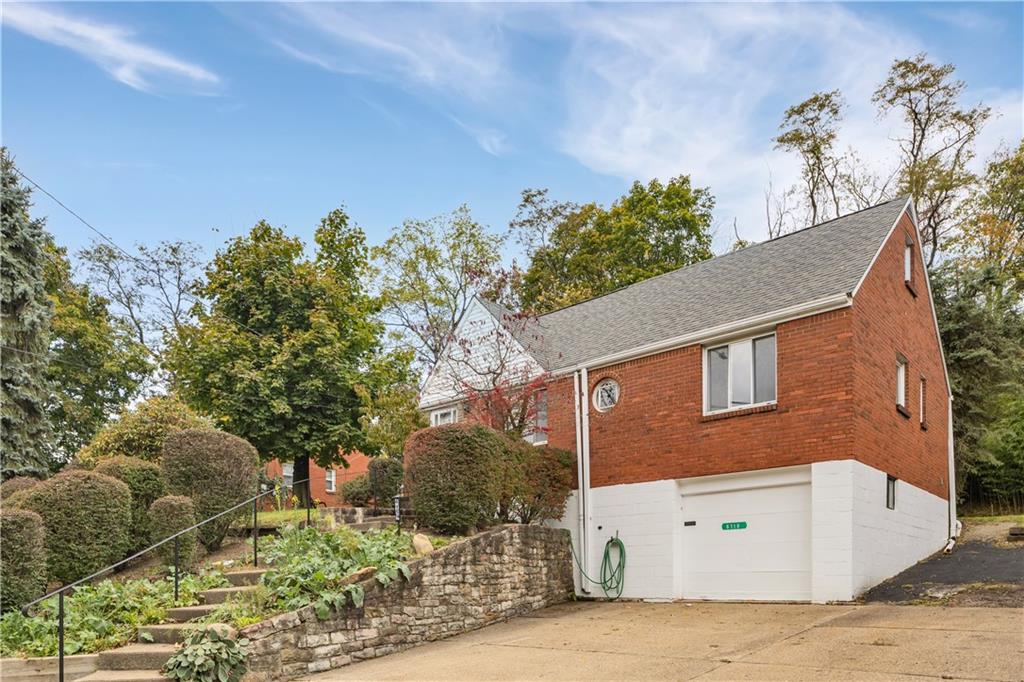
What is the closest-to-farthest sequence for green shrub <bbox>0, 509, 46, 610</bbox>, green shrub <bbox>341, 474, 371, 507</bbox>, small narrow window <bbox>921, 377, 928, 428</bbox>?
green shrub <bbox>0, 509, 46, 610</bbox>
small narrow window <bbox>921, 377, 928, 428</bbox>
green shrub <bbox>341, 474, 371, 507</bbox>

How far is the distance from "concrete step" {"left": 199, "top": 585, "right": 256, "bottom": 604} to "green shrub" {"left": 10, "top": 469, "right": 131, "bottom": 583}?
2.37 metres

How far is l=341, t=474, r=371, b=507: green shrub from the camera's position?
18922 mm

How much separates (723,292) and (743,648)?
26.7 ft

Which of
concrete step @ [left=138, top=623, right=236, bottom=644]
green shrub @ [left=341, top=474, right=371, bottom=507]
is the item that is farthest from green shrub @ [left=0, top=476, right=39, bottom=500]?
green shrub @ [left=341, top=474, right=371, bottom=507]

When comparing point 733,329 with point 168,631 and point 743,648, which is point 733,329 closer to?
point 743,648

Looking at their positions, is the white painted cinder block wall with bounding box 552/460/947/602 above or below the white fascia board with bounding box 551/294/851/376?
below

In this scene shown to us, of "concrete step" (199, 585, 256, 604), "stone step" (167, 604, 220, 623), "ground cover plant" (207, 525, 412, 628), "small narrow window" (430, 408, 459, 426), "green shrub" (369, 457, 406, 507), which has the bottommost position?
"stone step" (167, 604, 220, 623)

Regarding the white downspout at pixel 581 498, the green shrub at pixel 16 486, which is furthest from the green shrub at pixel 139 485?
the white downspout at pixel 581 498

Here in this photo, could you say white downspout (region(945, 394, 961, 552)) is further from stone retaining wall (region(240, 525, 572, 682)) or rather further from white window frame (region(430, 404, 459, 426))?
white window frame (region(430, 404, 459, 426))

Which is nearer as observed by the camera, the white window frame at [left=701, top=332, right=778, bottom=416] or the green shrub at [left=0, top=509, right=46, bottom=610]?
the green shrub at [left=0, top=509, right=46, bottom=610]

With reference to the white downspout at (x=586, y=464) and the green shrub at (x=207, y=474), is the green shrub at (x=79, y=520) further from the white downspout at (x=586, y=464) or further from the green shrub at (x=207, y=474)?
the white downspout at (x=586, y=464)

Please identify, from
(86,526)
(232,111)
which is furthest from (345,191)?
(86,526)

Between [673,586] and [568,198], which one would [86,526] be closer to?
[673,586]

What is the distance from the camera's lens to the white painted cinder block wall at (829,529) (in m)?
11.5
